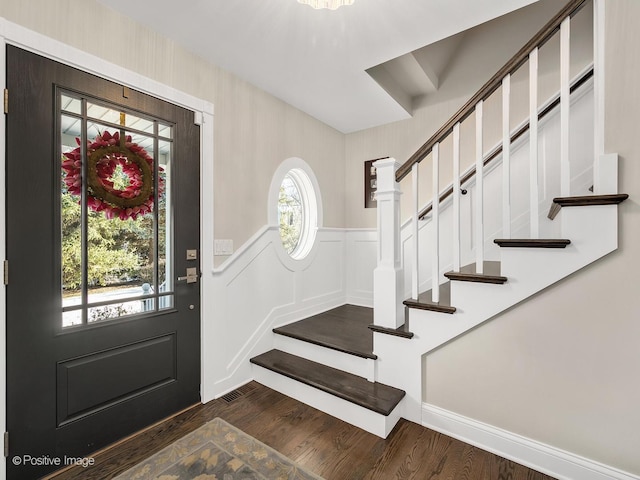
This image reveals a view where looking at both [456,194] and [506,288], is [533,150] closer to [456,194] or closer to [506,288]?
[456,194]

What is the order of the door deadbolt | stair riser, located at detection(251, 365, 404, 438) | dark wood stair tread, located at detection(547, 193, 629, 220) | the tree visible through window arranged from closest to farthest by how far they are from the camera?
dark wood stair tread, located at detection(547, 193, 629, 220) < stair riser, located at detection(251, 365, 404, 438) < the door deadbolt < the tree visible through window

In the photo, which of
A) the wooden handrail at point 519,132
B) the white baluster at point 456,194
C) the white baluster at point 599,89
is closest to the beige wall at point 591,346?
the white baluster at point 599,89

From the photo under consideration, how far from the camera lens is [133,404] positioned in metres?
1.87

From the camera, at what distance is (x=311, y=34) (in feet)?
6.57

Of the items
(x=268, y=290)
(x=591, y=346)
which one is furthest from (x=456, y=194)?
(x=268, y=290)

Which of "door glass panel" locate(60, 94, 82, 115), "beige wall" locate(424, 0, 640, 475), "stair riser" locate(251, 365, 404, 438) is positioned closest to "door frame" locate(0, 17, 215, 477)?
"door glass panel" locate(60, 94, 82, 115)

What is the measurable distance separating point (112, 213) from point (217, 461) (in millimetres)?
1569

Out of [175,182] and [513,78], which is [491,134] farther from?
[175,182]

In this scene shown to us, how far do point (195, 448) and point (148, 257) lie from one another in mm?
1215

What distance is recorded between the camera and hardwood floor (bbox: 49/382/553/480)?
5.15 ft

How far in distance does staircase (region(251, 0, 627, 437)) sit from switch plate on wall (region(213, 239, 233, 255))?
91cm

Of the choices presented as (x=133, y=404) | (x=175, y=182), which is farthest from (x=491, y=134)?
(x=133, y=404)

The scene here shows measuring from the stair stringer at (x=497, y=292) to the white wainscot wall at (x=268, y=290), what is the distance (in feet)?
3.66

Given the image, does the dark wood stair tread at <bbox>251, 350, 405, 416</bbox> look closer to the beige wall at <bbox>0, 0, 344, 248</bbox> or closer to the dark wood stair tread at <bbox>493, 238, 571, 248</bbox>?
the beige wall at <bbox>0, 0, 344, 248</bbox>
